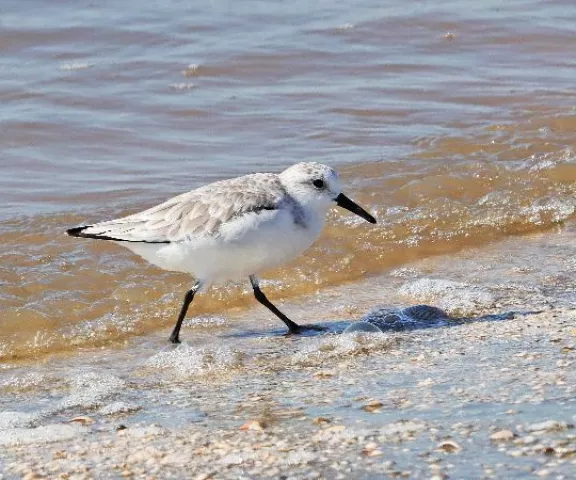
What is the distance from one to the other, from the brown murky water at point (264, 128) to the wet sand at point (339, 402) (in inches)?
33.7

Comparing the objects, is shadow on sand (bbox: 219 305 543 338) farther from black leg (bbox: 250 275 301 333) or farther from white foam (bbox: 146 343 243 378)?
white foam (bbox: 146 343 243 378)

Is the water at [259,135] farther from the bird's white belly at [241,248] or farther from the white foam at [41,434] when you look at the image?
the white foam at [41,434]

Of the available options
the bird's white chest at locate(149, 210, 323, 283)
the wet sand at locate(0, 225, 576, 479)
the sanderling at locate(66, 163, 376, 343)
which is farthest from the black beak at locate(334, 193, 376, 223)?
the wet sand at locate(0, 225, 576, 479)

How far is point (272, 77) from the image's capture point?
42.5ft

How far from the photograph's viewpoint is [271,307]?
22.8 ft

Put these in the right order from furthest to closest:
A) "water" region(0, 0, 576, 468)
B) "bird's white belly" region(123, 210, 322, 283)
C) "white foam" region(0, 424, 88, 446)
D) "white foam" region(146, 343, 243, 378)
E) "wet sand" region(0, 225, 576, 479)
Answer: "water" region(0, 0, 576, 468) → "bird's white belly" region(123, 210, 322, 283) → "white foam" region(146, 343, 243, 378) → "white foam" region(0, 424, 88, 446) → "wet sand" region(0, 225, 576, 479)

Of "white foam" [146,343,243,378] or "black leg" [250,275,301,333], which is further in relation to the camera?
"black leg" [250,275,301,333]

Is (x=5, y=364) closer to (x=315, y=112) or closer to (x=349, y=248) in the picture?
(x=349, y=248)

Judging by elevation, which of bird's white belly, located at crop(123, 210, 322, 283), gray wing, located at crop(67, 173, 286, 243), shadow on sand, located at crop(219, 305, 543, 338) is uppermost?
gray wing, located at crop(67, 173, 286, 243)

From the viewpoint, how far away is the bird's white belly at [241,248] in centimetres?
645

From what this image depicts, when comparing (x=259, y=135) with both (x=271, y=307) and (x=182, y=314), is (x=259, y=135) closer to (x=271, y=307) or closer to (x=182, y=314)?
(x=271, y=307)

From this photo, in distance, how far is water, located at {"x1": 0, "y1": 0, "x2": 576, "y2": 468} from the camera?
298 inches

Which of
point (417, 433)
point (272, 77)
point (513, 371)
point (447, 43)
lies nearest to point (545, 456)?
point (417, 433)

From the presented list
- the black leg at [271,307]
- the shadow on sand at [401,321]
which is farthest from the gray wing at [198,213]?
the shadow on sand at [401,321]
